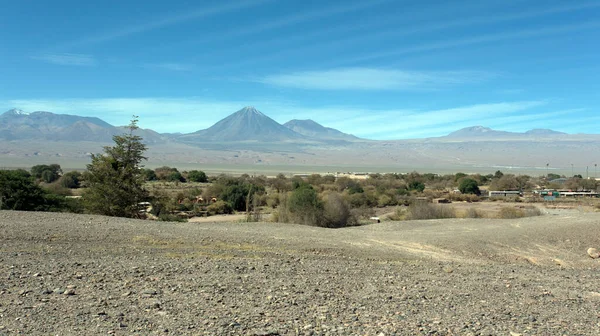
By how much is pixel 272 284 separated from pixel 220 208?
29.8 meters

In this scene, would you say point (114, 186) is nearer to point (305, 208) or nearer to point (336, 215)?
point (305, 208)

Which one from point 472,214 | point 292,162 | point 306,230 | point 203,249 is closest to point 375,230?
point 306,230

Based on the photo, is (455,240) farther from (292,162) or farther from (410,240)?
(292,162)

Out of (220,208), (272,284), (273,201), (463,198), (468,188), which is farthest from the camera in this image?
(468,188)

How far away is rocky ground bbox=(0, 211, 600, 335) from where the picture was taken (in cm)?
644

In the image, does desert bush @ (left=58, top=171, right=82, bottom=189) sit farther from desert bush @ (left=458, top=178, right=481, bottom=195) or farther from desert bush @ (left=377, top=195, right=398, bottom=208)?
desert bush @ (left=458, top=178, right=481, bottom=195)

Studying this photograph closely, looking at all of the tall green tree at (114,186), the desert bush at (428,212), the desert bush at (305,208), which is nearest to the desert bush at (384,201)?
the desert bush at (428,212)

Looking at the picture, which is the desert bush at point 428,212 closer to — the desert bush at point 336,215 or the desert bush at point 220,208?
the desert bush at point 336,215

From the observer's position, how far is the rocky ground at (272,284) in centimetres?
644

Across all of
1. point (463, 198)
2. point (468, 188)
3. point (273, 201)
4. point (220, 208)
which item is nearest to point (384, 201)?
point (273, 201)

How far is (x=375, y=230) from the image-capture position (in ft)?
63.4

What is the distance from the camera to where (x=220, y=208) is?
37906 mm

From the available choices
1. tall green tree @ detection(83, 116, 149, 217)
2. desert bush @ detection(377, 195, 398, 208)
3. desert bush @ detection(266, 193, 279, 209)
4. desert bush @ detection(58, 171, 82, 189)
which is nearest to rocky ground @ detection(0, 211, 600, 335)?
tall green tree @ detection(83, 116, 149, 217)

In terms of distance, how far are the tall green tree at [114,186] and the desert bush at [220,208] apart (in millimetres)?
13341
